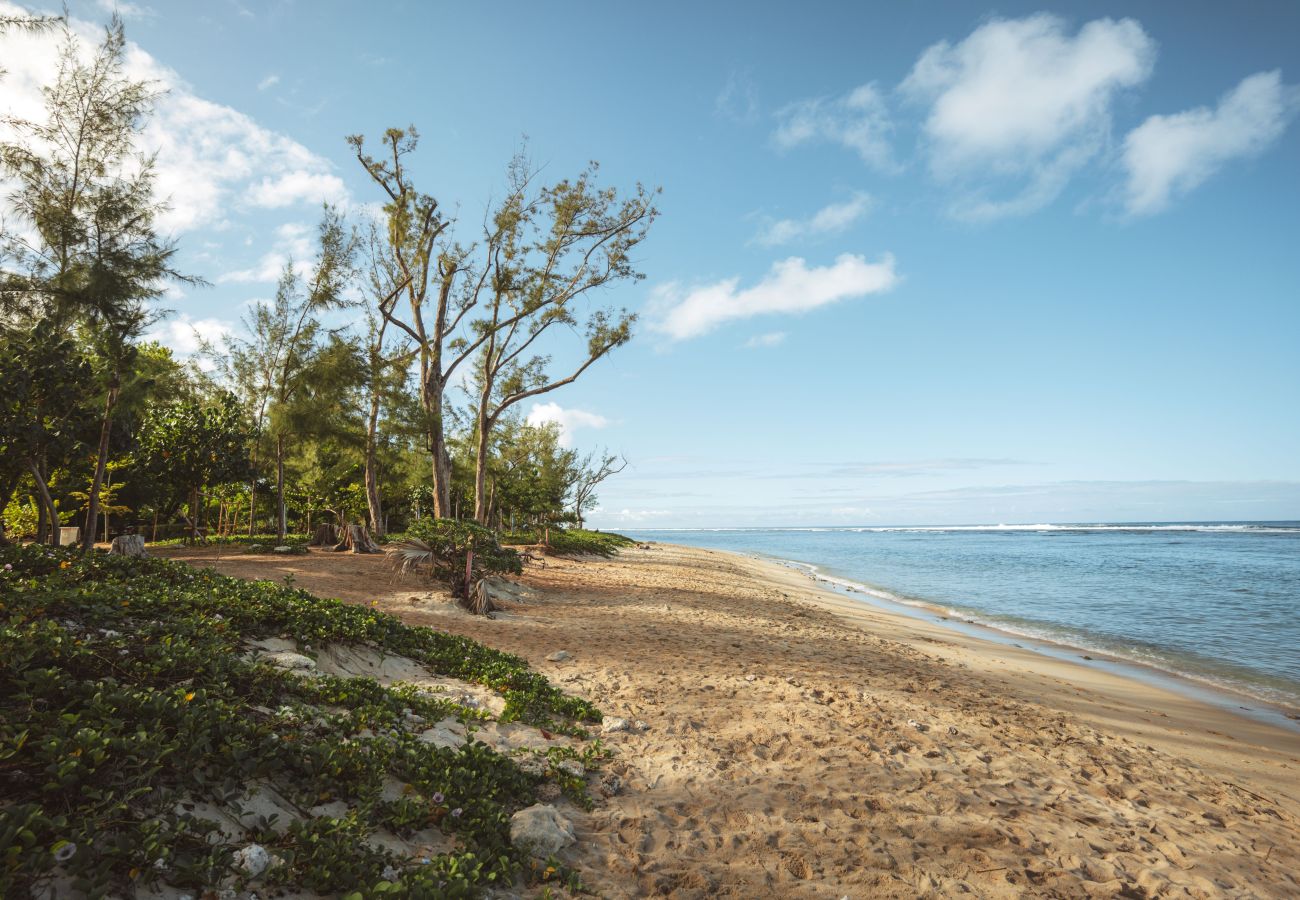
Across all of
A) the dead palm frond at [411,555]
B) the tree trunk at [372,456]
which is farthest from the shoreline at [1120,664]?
the tree trunk at [372,456]

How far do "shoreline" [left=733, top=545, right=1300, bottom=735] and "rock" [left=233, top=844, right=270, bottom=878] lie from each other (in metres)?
12.3

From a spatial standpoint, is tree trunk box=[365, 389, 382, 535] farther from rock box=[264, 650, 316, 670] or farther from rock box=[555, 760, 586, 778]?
rock box=[555, 760, 586, 778]

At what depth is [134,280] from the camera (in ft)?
41.8

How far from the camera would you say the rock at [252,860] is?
2.80 m

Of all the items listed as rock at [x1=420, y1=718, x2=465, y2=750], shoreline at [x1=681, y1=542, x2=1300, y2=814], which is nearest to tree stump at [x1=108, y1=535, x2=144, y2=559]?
rock at [x1=420, y1=718, x2=465, y2=750]

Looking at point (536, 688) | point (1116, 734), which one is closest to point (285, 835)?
point (536, 688)

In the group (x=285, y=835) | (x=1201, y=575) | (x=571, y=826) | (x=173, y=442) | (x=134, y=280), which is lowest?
(x=1201, y=575)

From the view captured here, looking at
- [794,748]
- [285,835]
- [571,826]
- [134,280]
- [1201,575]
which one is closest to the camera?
[285,835]

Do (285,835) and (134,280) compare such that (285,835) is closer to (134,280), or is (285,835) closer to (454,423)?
(134,280)

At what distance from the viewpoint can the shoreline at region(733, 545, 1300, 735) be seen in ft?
30.9

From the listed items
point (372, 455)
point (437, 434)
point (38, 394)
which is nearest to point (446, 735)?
point (38, 394)

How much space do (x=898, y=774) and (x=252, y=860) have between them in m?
4.93

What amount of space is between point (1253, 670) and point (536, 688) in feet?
46.8

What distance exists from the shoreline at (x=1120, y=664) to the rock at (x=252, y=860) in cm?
1233
